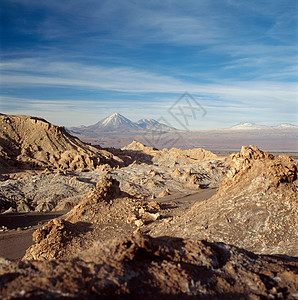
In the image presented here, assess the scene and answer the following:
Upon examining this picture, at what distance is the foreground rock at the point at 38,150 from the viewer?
25.7 metres

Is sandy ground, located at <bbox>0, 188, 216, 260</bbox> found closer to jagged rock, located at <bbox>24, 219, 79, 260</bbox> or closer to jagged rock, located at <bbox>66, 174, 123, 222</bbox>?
jagged rock, located at <bbox>24, 219, 79, 260</bbox>

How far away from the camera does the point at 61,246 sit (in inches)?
265

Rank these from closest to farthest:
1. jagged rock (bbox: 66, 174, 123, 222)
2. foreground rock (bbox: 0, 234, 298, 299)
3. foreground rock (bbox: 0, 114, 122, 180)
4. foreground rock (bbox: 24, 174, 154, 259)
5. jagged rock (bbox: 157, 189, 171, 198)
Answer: foreground rock (bbox: 0, 234, 298, 299) → foreground rock (bbox: 24, 174, 154, 259) → jagged rock (bbox: 66, 174, 123, 222) → jagged rock (bbox: 157, 189, 171, 198) → foreground rock (bbox: 0, 114, 122, 180)

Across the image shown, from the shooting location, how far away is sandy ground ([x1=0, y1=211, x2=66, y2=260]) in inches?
338

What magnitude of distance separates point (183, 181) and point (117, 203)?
12490 mm

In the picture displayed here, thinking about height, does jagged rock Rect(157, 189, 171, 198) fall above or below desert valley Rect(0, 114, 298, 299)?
below

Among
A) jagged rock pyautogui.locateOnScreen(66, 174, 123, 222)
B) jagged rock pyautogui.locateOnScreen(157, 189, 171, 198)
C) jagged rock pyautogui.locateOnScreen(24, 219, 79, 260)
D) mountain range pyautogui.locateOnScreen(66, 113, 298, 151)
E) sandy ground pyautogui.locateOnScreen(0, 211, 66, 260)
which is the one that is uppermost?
mountain range pyautogui.locateOnScreen(66, 113, 298, 151)

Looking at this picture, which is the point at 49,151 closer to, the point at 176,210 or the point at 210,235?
the point at 176,210

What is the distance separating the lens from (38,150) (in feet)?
92.8

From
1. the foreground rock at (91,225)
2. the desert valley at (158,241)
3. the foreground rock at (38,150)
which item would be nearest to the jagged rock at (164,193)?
the desert valley at (158,241)

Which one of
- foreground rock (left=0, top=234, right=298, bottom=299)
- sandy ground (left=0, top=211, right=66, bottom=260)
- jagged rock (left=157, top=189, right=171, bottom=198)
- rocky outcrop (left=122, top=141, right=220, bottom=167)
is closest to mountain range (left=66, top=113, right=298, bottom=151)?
rocky outcrop (left=122, top=141, right=220, bottom=167)

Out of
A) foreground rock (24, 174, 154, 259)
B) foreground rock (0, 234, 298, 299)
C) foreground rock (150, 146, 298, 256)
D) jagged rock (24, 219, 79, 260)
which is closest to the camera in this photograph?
foreground rock (0, 234, 298, 299)

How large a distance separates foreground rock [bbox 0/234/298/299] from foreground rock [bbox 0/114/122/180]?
2156cm

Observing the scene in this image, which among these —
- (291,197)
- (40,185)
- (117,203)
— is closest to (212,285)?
(291,197)
